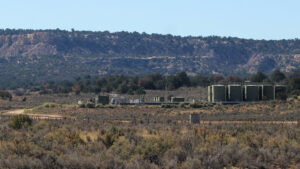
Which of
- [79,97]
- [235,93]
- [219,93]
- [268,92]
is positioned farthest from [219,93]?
[79,97]

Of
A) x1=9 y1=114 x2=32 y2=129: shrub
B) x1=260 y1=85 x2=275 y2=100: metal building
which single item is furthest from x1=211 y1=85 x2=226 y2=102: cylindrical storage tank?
x1=9 y1=114 x2=32 y2=129: shrub

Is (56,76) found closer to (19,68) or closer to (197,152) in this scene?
(19,68)

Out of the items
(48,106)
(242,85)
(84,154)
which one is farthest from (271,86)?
(84,154)

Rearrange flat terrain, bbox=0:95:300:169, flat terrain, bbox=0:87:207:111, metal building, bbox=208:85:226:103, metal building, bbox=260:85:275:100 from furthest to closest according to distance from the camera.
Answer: flat terrain, bbox=0:87:207:111 → metal building, bbox=208:85:226:103 → metal building, bbox=260:85:275:100 → flat terrain, bbox=0:95:300:169

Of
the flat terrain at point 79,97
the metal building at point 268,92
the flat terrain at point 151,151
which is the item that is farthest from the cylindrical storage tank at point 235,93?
the flat terrain at point 151,151

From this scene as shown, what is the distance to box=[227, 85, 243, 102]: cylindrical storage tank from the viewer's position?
77250 mm

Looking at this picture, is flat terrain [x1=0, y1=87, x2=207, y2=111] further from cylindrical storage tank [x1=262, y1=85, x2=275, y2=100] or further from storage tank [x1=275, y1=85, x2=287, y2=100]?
storage tank [x1=275, y1=85, x2=287, y2=100]

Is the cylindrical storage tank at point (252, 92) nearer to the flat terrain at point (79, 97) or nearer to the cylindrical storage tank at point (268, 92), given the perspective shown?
the cylindrical storage tank at point (268, 92)

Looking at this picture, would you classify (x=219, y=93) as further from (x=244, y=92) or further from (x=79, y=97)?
(x=79, y=97)

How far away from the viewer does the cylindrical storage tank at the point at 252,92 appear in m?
77.2

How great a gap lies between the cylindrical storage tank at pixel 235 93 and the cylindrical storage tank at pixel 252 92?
892mm

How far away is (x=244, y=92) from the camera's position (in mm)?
77938

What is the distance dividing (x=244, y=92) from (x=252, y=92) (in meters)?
1.14

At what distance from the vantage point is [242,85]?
258 feet
